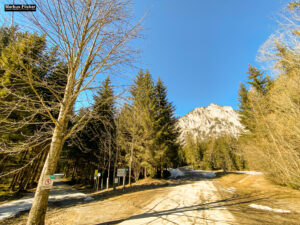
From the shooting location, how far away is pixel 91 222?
4.70 metres

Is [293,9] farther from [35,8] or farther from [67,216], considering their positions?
[67,216]

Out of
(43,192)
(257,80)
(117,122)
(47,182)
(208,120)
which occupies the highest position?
(208,120)

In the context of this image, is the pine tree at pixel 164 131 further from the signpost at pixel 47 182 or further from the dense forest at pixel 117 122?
the signpost at pixel 47 182

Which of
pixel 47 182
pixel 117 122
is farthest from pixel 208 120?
pixel 47 182

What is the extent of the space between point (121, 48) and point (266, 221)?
24.9 ft

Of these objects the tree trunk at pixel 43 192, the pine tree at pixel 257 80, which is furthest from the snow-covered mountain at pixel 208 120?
the tree trunk at pixel 43 192

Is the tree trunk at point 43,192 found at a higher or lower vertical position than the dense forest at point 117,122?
lower

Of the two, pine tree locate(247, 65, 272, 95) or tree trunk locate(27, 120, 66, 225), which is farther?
pine tree locate(247, 65, 272, 95)

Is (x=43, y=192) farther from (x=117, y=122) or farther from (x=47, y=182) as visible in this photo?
(x=117, y=122)

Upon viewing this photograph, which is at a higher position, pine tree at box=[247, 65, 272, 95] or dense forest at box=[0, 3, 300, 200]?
pine tree at box=[247, 65, 272, 95]

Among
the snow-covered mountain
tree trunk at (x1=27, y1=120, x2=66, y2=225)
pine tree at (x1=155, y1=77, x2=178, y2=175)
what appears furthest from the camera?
the snow-covered mountain

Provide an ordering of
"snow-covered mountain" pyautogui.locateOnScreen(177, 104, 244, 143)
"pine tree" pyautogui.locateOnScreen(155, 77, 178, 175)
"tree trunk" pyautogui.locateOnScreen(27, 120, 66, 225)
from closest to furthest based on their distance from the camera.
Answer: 1. "tree trunk" pyautogui.locateOnScreen(27, 120, 66, 225)
2. "pine tree" pyautogui.locateOnScreen(155, 77, 178, 175)
3. "snow-covered mountain" pyautogui.locateOnScreen(177, 104, 244, 143)

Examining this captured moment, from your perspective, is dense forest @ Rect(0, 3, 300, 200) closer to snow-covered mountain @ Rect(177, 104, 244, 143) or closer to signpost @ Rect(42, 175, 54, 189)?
signpost @ Rect(42, 175, 54, 189)

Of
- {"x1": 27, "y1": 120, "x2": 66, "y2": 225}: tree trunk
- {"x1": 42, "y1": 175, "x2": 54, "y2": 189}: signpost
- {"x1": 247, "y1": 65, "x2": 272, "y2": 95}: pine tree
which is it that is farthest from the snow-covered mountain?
{"x1": 42, "y1": 175, "x2": 54, "y2": 189}: signpost
